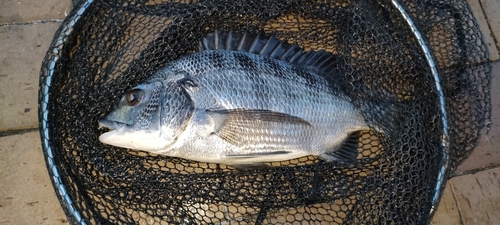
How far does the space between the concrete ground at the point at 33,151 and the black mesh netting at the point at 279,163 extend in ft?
1.04

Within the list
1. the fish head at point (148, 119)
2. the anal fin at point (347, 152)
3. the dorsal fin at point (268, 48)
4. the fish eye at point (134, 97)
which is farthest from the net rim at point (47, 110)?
the anal fin at point (347, 152)

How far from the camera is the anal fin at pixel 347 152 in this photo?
7.13 ft

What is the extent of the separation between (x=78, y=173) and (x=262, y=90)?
100 centimetres

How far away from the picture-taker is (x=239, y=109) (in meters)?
1.99

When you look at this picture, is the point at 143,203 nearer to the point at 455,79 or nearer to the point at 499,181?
the point at 455,79

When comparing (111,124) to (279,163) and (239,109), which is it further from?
(279,163)

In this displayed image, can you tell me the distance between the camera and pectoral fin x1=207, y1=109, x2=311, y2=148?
1956 mm

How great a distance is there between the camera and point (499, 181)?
7.97 feet

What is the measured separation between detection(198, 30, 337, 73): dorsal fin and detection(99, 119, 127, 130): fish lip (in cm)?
62

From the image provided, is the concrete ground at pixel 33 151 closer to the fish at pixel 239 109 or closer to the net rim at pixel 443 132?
the net rim at pixel 443 132

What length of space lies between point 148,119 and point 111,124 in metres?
0.17

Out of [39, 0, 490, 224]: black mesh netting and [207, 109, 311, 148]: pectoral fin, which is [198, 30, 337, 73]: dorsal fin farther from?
[207, 109, 311, 148]: pectoral fin

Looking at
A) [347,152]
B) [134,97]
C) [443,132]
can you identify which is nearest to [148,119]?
[134,97]

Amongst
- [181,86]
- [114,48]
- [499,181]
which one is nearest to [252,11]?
[181,86]
